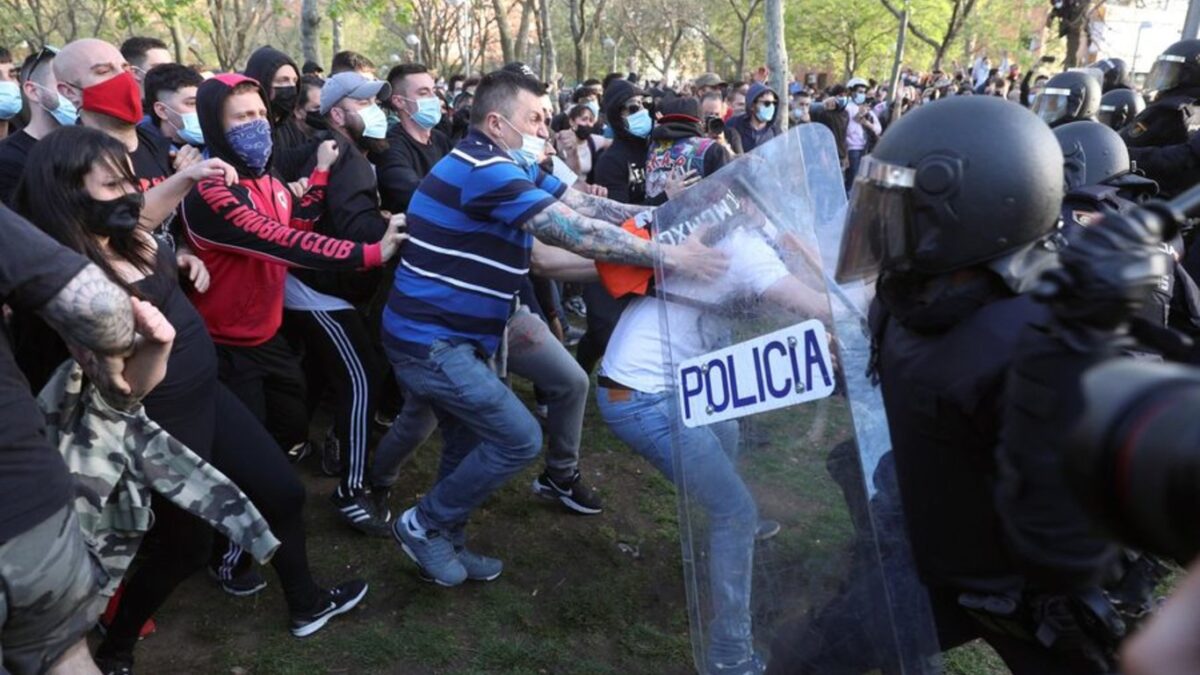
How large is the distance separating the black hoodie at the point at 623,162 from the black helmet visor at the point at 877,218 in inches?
171

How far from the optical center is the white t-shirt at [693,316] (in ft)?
7.83

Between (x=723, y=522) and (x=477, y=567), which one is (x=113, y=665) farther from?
(x=723, y=522)

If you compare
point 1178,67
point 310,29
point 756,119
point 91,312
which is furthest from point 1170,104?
point 310,29

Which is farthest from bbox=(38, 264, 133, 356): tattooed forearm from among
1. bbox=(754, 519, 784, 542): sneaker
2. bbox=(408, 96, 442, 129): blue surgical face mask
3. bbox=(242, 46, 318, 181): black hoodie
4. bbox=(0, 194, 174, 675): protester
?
bbox=(408, 96, 442, 129): blue surgical face mask

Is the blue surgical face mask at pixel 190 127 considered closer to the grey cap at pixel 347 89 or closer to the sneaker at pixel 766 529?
the grey cap at pixel 347 89

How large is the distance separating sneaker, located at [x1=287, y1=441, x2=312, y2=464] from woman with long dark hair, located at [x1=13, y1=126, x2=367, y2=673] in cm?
108

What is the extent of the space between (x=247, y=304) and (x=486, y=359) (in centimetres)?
100

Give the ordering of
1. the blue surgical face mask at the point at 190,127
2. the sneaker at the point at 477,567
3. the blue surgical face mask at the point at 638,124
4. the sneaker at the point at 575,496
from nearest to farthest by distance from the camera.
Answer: the sneaker at the point at 477,567
the blue surgical face mask at the point at 190,127
the sneaker at the point at 575,496
the blue surgical face mask at the point at 638,124

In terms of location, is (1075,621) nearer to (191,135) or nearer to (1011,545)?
(1011,545)

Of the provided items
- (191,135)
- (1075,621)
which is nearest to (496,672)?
(1075,621)

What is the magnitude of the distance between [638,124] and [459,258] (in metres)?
3.39

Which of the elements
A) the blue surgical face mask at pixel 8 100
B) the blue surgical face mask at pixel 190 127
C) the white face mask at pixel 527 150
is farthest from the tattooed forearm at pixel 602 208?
the blue surgical face mask at pixel 8 100

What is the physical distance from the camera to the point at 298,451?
4.49m

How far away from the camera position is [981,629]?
2.01 m
